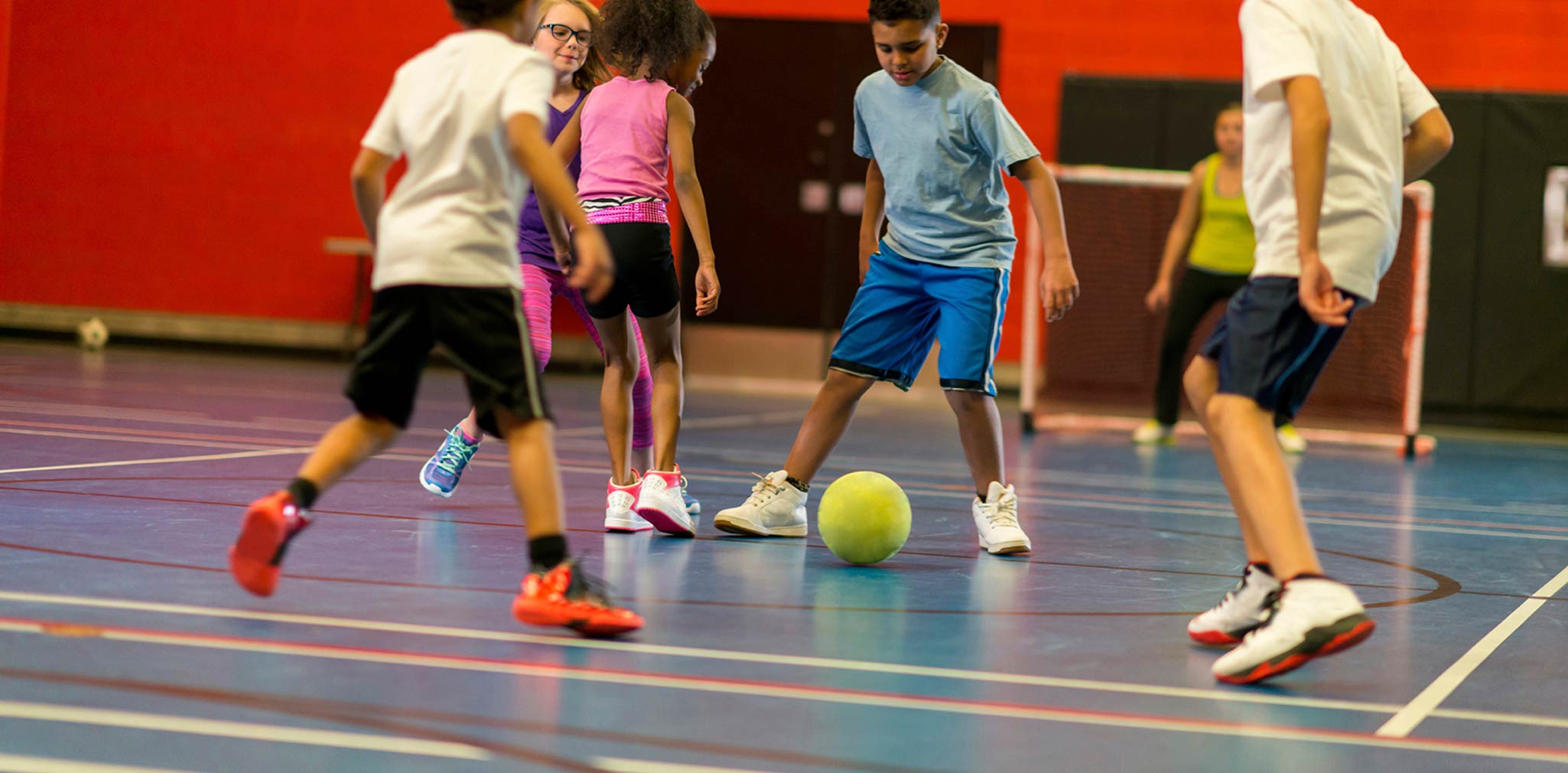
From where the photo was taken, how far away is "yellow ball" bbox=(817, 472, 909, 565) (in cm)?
446

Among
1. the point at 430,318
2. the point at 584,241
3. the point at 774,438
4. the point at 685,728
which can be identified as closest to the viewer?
the point at 685,728

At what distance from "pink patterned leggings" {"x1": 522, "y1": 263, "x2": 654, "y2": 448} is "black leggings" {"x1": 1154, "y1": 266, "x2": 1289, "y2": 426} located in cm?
461

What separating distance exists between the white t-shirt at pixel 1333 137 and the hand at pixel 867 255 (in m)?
1.82

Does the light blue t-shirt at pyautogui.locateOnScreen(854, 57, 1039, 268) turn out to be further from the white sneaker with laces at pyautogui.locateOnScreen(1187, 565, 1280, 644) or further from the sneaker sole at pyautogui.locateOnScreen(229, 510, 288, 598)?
the sneaker sole at pyautogui.locateOnScreen(229, 510, 288, 598)

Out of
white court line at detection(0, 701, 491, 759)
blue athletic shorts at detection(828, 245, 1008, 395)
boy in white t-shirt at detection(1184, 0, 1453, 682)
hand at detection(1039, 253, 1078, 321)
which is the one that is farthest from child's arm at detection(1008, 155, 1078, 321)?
white court line at detection(0, 701, 491, 759)

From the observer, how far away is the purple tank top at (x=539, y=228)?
5383mm

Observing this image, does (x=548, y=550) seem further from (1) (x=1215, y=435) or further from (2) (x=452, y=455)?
(2) (x=452, y=455)

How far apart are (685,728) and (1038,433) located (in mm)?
7985

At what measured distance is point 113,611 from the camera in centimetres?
325

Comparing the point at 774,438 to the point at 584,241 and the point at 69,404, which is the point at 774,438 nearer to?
the point at 69,404

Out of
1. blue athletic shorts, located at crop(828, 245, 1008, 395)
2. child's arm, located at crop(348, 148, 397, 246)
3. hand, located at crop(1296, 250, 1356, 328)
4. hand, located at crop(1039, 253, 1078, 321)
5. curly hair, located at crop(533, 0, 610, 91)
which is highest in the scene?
curly hair, located at crop(533, 0, 610, 91)

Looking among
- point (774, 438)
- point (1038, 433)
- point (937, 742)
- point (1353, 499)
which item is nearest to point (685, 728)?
point (937, 742)

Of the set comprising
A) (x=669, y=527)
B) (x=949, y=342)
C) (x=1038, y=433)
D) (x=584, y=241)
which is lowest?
(x=1038, y=433)

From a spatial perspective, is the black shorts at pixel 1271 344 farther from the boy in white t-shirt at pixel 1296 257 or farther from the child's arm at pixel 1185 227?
the child's arm at pixel 1185 227
